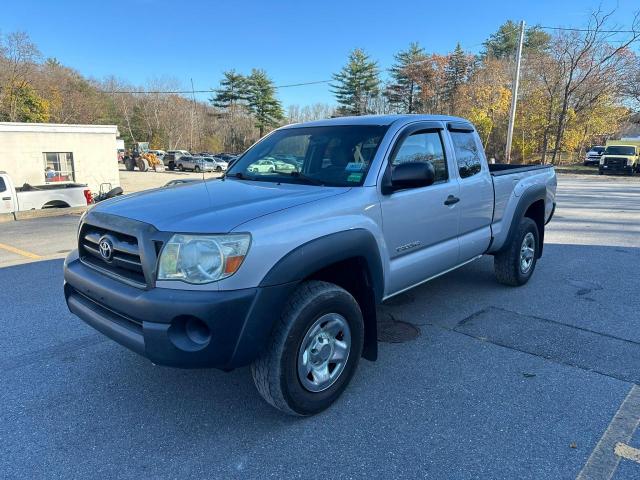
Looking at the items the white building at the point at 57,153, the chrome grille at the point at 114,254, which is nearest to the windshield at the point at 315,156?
the chrome grille at the point at 114,254

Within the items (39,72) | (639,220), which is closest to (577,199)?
(639,220)

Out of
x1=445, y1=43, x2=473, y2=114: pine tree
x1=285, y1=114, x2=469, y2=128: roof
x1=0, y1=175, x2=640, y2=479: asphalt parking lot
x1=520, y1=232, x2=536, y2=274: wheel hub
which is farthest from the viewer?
x1=445, y1=43, x2=473, y2=114: pine tree

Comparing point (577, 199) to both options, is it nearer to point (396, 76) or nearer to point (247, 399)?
point (247, 399)

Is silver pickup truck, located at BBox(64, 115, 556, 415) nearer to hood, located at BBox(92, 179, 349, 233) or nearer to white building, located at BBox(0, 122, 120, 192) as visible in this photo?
hood, located at BBox(92, 179, 349, 233)

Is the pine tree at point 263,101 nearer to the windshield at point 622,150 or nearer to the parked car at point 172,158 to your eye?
the parked car at point 172,158

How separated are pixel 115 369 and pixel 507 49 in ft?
233

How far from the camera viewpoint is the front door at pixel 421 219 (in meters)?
3.25

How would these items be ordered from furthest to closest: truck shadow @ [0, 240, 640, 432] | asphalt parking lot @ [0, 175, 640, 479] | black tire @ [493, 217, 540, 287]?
black tire @ [493, 217, 540, 287]
truck shadow @ [0, 240, 640, 432]
asphalt parking lot @ [0, 175, 640, 479]

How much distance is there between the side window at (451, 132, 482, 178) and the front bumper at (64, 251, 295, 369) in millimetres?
2365

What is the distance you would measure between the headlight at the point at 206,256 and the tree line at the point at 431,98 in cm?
3973

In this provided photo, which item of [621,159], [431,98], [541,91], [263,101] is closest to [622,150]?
[621,159]

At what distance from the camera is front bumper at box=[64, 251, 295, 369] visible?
2252 millimetres

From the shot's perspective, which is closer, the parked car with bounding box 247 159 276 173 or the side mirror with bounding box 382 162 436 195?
the side mirror with bounding box 382 162 436 195

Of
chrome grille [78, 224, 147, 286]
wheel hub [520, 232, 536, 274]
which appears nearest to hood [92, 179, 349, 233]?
chrome grille [78, 224, 147, 286]
